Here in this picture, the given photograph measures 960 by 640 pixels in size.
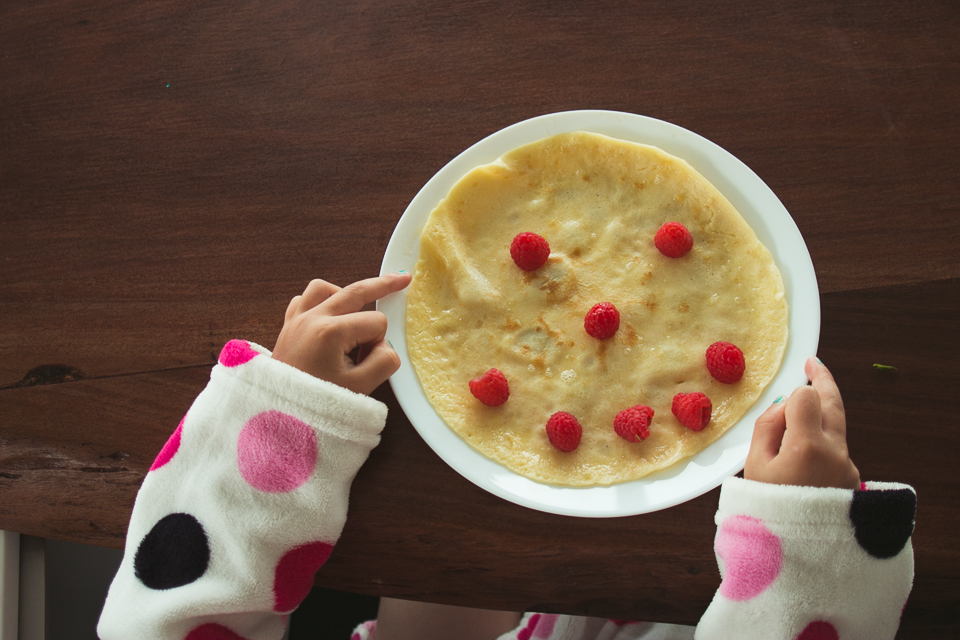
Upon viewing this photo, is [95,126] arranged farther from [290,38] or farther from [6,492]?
[6,492]

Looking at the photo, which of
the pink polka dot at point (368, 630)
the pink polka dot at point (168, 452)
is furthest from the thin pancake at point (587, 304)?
the pink polka dot at point (368, 630)

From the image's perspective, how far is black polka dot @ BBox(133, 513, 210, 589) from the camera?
991 millimetres

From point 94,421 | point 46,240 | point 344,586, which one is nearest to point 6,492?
point 94,421

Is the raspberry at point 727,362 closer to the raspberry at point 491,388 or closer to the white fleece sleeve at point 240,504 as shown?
the raspberry at point 491,388

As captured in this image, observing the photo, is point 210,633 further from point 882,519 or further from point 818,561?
point 882,519

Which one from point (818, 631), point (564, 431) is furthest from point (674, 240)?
point (818, 631)

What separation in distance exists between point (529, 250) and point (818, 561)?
669mm

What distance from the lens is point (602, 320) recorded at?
109cm

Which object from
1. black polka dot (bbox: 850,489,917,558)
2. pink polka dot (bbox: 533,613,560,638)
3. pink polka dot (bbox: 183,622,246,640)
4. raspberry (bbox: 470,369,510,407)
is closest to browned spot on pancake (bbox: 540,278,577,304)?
raspberry (bbox: 470,369,510,407)

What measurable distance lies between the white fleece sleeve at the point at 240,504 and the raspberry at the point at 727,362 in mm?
584

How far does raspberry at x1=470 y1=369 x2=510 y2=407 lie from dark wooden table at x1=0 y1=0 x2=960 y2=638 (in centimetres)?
14

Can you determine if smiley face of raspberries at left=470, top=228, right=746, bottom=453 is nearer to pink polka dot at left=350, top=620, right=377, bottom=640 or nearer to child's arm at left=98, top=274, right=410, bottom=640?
child's arm at left=98, top=274, right=410, bottom=640

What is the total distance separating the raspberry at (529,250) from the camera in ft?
3.67

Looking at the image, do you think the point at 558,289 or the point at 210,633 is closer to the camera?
the point at 210,633
